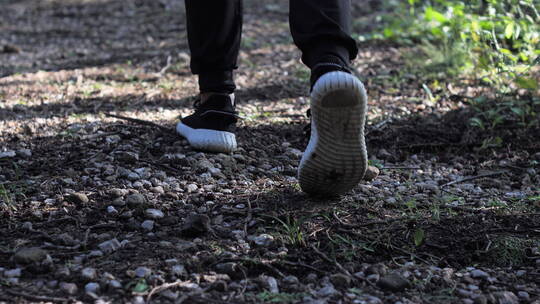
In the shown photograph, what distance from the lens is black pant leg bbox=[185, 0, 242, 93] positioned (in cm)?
244

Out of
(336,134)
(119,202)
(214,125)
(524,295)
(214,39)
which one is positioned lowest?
(524,295)

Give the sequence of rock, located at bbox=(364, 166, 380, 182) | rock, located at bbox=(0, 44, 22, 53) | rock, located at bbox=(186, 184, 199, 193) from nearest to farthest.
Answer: rock, located at bbox=(186, 184, 199, 193) < rock, located at bbox=(364, 166, 380, 182) < rock, located at bbox=(0, 44, 22, 53)

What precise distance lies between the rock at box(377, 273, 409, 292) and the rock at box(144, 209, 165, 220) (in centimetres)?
70

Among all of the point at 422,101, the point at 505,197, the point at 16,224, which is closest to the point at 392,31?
the point at 422,101

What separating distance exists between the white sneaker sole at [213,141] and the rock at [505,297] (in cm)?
123

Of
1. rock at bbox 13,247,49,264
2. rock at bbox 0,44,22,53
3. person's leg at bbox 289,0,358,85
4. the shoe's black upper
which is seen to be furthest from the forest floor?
rock at bbox 0,44,22,53

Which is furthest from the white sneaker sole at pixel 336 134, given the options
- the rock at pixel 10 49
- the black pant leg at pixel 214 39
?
the rock at pixel 10 49

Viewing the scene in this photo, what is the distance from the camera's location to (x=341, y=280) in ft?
5.30

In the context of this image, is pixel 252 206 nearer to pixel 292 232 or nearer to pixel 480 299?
pixel 292 232

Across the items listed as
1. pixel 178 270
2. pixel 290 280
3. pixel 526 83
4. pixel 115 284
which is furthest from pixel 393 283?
pixel 526 83

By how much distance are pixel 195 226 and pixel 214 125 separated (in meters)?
0.80

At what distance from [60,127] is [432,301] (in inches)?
77.6

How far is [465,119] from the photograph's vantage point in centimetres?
324

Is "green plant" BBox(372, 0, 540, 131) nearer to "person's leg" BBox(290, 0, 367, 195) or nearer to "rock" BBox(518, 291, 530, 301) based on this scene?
"person's leg" BBox(290, 0, 367, 195)
